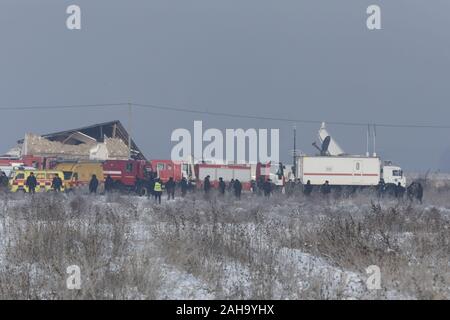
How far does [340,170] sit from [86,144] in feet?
64.2

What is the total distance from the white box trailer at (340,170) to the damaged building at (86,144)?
1390cm

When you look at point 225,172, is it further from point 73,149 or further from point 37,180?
point 37,180

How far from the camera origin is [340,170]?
2143 inches

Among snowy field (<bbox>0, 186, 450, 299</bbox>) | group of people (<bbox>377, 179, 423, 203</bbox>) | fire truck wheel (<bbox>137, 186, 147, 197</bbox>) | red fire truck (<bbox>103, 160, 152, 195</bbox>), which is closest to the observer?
snowy field (<bbox>0, 186, 450, 299</bbox>)

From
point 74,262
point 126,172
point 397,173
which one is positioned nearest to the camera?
point 74,262

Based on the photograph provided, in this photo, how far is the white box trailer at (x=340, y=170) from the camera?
54.3 meters

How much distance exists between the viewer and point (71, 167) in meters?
48.7

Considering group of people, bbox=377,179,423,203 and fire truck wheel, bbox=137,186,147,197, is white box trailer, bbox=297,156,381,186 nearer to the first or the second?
group of people, bbox=377,179,423,203

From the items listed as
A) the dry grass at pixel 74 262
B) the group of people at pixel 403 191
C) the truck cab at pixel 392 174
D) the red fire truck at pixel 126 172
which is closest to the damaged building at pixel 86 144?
the red fire truck at pixel 126 172

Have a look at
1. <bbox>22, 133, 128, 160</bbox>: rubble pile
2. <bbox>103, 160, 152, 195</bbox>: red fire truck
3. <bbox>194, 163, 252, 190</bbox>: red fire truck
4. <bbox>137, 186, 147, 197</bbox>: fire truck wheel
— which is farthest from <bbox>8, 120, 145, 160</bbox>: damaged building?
<bbox>137, 186, 147, 197</bbox>: fire truck wheel

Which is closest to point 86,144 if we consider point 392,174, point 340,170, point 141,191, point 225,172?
point 225,172

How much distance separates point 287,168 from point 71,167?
78.8ft

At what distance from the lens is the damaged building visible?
56.3 metres
